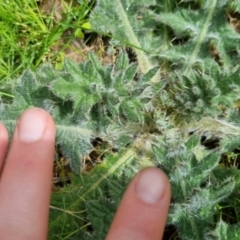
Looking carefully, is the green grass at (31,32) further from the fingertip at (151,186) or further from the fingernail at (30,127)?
the fingertip at (151,186)

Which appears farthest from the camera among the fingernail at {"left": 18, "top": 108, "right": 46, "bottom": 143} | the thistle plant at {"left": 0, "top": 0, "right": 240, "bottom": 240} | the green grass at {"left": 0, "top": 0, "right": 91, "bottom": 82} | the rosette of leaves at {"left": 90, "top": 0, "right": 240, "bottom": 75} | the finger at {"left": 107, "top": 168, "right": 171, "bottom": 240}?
the green grass at {"left": 0, "top": 0, "right": 91, "bottom": 82}

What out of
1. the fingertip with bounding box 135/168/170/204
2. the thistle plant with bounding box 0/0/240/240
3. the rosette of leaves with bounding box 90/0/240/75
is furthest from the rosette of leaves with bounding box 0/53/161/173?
the fingertip with bounding box 135/168/170/204

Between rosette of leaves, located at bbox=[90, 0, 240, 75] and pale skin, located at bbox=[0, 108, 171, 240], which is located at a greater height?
rosette of leaves, located at bbox=[90, 0, 240, 75]

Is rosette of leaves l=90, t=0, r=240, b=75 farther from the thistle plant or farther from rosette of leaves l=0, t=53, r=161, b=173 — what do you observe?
rosette of leaves l=0, t=53, r=161, b=173

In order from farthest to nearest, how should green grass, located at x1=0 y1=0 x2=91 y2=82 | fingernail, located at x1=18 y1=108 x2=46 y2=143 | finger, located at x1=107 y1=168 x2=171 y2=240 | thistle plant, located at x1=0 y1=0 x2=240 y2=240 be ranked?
1. green grass, located at x1=0 y1=0 x2=91 y2=82
2. thistle plant, located at x1=0 y1=0 x2=240 y2=240
3. fingernail, located at x1=18 y1=108 x2=46 y2=143
4. finger, located at x1=107 y1=168 x2=171 y2=240

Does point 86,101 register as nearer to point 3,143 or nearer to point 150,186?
point 3,143

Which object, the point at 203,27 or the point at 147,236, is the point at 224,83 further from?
the point at 147,236

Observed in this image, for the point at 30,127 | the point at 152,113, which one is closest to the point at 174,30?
the point at 152,113

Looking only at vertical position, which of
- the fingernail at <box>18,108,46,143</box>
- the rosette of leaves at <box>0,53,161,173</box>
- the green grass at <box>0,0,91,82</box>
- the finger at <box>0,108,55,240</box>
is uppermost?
the green grass at <box>0,0,91,82</box>

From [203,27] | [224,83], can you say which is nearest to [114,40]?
[203,27]
